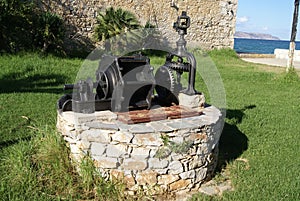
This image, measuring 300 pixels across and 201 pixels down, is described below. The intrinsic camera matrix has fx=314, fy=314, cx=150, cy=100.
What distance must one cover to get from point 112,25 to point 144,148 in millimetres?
9487

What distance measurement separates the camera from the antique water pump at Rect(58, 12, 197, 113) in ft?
11.2

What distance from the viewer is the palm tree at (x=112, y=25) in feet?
38.4

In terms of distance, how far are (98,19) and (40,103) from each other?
24.7 feet

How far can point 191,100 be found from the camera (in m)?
3.77

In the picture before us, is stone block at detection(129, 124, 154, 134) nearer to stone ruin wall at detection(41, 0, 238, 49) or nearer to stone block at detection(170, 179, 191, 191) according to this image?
stone block at detection(170, 179, 191, 191)

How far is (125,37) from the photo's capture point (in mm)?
11859

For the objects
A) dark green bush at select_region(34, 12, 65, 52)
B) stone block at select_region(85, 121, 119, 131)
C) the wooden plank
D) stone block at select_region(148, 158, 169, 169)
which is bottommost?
stone block at select_region(148, 158, 169, 169)

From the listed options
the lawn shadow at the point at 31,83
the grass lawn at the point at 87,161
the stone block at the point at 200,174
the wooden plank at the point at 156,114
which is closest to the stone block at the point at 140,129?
the wooden plank at the point at 156,114

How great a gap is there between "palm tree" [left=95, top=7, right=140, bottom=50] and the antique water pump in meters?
8.09

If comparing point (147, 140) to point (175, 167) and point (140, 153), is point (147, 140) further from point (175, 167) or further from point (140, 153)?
point (175, 167)

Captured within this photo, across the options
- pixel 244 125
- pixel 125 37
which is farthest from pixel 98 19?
pixel 244 125

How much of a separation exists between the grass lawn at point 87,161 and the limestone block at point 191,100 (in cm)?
86

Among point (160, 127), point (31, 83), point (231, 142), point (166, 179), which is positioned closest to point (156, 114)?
point (160, 127)

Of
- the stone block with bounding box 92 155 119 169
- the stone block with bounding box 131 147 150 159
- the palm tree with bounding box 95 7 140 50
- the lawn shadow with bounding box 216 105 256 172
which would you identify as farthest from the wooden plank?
the palm tree with bounding box 95 7 140 50
